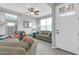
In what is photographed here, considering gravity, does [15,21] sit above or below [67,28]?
above

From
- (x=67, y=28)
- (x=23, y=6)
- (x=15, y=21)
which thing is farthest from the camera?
(x=23, y=6)

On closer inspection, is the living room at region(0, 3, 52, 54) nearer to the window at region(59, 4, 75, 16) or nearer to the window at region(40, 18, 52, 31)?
the window at region(40, 18, 52, 31)

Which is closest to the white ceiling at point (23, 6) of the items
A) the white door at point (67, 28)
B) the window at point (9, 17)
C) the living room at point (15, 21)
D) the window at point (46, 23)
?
the living room at point (15, 21)

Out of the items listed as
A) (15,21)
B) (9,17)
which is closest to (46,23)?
(15,21)

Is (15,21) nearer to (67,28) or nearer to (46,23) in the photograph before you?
(46,23)

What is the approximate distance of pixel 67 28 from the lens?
3.75 meters

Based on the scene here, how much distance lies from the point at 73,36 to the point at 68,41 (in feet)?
1.18

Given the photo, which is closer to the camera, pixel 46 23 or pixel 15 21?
pixel 15 21

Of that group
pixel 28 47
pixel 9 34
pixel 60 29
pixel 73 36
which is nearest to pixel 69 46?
pixel 73 36

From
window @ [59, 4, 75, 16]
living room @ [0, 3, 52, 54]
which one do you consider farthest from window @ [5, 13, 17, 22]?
window @ [59, 4, 75, 16]

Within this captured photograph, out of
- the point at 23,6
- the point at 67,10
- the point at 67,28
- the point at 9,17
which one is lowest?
the point at 67,28

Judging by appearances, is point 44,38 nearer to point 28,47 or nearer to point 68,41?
point 68,41

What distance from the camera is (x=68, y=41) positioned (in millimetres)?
3711

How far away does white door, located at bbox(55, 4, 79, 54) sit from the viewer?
3.36 m
